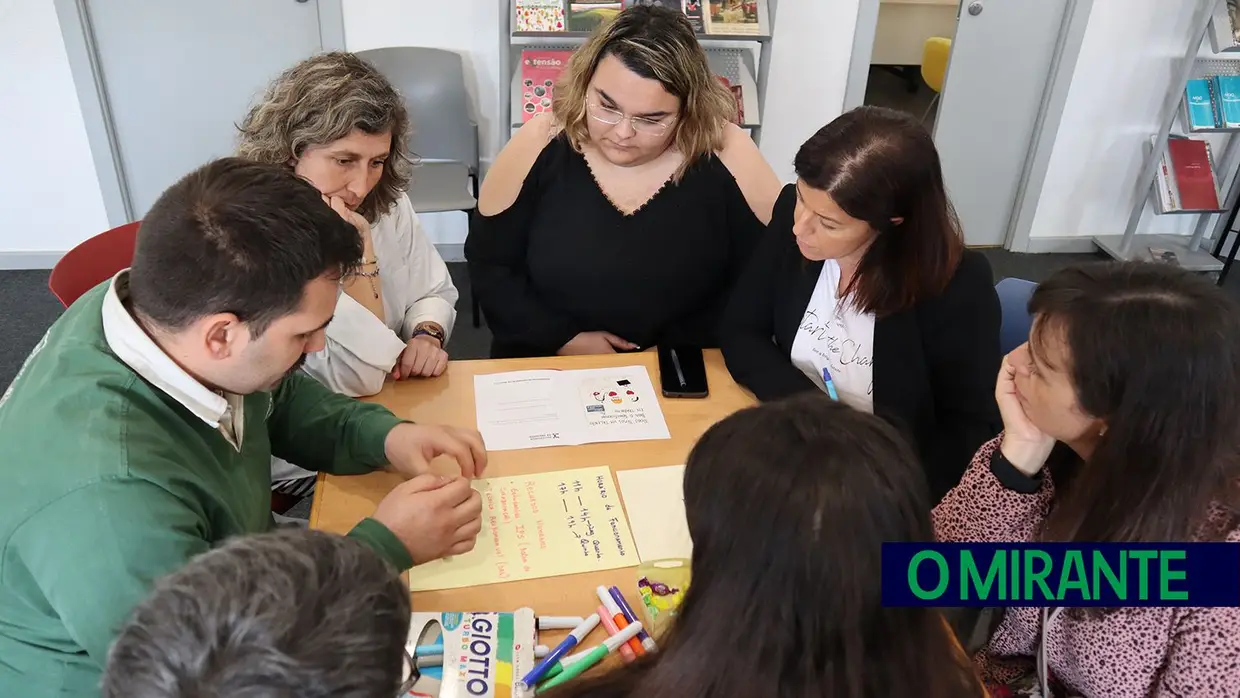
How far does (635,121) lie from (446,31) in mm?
1927

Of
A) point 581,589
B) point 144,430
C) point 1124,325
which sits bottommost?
point 581,589

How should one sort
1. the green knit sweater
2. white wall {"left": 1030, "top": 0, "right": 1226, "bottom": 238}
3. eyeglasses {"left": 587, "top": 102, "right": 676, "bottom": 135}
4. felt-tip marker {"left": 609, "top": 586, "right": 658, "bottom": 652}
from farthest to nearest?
white wall {"left": 1030, "top": 0, "right": 1226, "bottom": 238} → eyeglasses {"left": 587, "top": 102, "right": 676, "bottom": 135} → felt-tip marker {"left": 609, "top": 586, "right": 658, "bottom": 652} → the green knit sweater

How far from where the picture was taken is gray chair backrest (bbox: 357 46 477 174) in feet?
10.9

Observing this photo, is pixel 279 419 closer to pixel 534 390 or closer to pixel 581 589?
pixel 534 390

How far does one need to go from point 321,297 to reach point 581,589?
0.50 meters

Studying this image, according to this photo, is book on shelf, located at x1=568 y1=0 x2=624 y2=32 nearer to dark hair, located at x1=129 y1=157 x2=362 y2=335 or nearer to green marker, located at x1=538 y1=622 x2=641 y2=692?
dark hair, located at x1=129 y1=157 x2=362 y2=335

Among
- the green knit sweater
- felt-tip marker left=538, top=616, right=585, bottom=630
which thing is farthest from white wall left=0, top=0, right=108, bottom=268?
felt-tip marker left=538, top=616, right=585, bottom=630

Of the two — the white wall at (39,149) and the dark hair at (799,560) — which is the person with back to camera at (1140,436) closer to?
the dark hair at (799,560)

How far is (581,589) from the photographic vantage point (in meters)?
1.16

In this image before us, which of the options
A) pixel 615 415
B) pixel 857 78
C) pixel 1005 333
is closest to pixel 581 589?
pixel 615 415

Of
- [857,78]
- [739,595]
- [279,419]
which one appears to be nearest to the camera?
[739,595]

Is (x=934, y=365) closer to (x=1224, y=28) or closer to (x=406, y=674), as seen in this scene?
(x=406, y=674)

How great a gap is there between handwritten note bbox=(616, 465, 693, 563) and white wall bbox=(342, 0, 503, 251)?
2284 mm

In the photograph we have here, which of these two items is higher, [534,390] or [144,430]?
[144,430]
